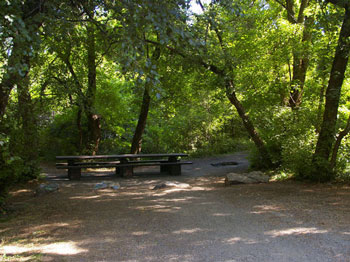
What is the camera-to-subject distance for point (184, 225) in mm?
4750

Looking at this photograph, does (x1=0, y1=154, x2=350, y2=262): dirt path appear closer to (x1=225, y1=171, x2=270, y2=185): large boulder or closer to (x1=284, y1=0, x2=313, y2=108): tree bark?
(x1=225, y1=171, x2=270, y2=185): large boulder

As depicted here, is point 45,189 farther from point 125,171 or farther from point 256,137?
point 256,137

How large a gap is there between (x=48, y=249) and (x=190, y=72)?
693 centimetres

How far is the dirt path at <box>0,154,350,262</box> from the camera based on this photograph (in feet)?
11.9

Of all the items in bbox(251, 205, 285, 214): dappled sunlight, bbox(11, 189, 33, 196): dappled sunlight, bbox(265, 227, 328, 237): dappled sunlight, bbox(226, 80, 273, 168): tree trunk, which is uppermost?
bbox(226, 80, 273, 168): tree trunk

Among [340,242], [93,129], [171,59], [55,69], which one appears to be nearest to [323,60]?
[171,59]

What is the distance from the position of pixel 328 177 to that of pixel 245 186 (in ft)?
6.54

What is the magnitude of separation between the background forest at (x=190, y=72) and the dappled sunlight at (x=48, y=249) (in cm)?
133

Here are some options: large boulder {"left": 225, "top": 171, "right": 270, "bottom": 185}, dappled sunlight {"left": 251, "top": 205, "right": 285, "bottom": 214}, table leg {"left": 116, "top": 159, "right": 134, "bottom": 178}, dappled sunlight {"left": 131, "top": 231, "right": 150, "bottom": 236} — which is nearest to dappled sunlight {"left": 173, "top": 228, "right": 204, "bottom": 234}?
dappled sunlight {"left": 131, "top": 231, "right": 150, "bottom": 236}

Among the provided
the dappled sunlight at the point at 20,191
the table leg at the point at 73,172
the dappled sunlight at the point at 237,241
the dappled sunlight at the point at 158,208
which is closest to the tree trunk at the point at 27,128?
the dappled sunlight at the point at 20,191

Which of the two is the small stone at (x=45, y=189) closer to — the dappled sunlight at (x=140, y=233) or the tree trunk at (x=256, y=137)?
the dappled sunlight at (x=140, y=233)

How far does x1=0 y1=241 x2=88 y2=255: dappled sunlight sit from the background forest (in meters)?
1.33

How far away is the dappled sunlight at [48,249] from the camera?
3750 millimetres

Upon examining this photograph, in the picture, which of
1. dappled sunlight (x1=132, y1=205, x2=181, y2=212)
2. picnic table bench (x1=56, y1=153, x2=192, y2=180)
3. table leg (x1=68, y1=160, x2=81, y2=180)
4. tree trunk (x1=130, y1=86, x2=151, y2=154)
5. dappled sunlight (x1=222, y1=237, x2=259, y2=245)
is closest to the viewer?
dappled sunlight (x1=222, y1=237, x2=259, y2=245)
